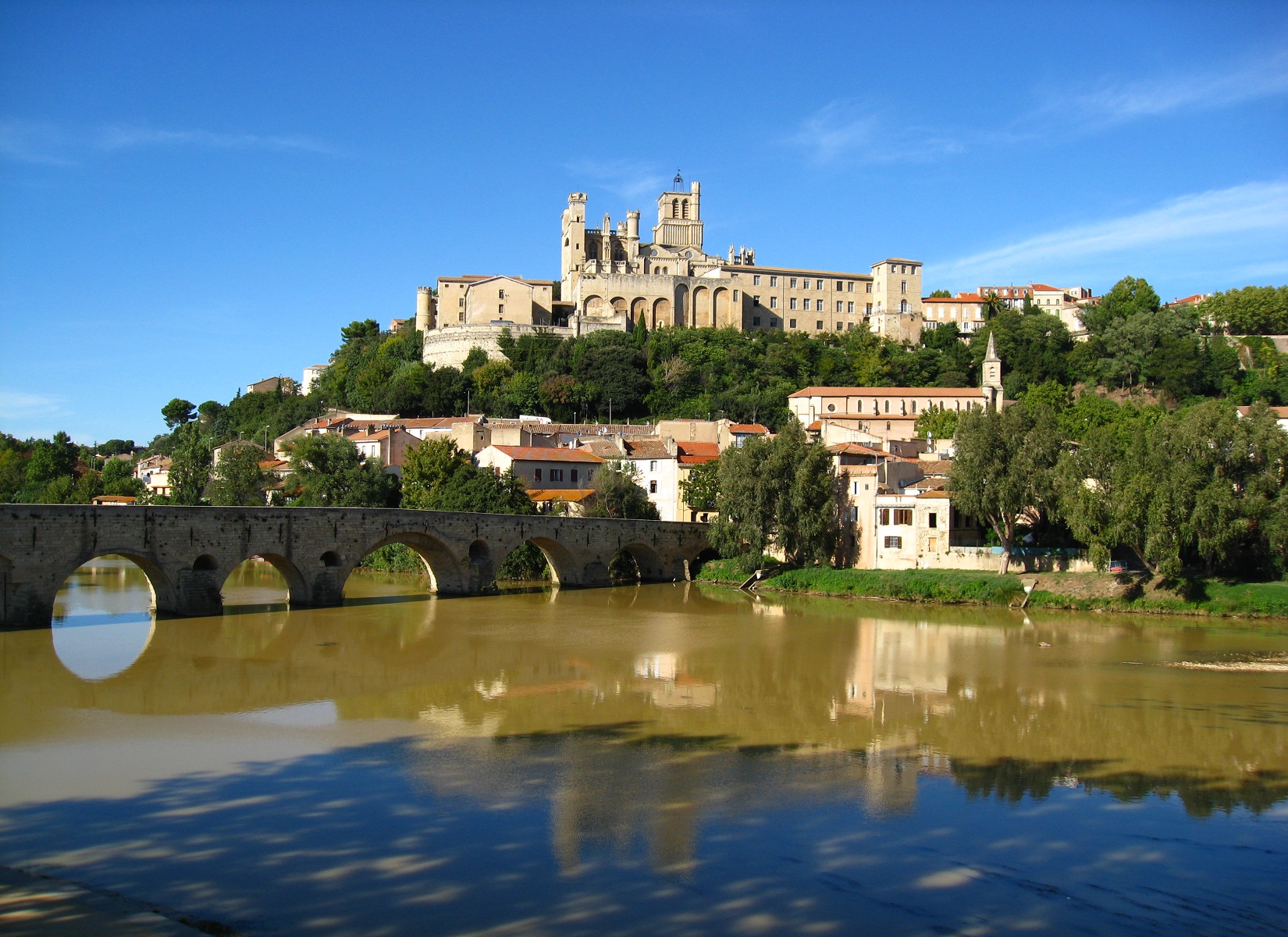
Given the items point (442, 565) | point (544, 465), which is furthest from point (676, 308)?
point (442, 565)

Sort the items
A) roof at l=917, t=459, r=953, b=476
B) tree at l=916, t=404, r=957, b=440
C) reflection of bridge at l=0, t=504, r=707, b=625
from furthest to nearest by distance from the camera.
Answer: tree at l=916, t=404, r=957, b=440 → roof at l=917, t=459, r=953, b=476 → reflection of bridge at l=0, t=504, r=707, b=625

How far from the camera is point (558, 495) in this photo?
49.7 meters

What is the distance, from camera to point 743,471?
40906 mm

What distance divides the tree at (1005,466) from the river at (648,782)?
31.4ft

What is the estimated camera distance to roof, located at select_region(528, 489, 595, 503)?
49406 millimetres

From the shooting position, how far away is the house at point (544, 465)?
166ft

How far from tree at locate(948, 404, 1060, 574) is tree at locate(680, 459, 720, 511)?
40.1 feet

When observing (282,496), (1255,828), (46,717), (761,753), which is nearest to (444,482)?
(282,496)

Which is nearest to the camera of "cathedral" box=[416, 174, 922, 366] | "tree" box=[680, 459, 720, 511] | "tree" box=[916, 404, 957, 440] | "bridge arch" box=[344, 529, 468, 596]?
"bridge arch" box=[344, 529, 468, 596]

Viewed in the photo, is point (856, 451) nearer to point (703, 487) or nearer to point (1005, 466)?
point (703, 487)

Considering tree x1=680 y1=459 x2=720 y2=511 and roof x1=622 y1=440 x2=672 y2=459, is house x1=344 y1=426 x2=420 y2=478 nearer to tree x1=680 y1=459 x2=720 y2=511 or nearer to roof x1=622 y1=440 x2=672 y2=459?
roof x1=622 y1=440 x2=672 y2=459

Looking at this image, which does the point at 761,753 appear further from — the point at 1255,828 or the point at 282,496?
the point at 282,496

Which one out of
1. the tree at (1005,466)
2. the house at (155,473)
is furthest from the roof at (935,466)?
the house at (155,473)

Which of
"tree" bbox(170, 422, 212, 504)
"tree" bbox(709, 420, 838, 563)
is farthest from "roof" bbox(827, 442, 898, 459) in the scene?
"tree" bbox(170, 422, 212, 504)
